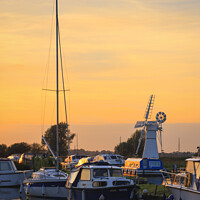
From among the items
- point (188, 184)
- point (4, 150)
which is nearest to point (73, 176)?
point (188, 184)

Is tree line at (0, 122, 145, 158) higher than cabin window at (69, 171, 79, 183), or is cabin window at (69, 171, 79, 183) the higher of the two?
tree line at (0, 122, 145, 158)

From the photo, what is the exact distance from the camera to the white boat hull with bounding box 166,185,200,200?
34.1m

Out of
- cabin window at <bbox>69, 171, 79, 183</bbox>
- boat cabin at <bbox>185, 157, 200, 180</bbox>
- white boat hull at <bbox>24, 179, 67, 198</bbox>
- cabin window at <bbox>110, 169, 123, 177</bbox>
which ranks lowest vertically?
white boat hull at <bbox>24, 179, 67, 198</bbox>

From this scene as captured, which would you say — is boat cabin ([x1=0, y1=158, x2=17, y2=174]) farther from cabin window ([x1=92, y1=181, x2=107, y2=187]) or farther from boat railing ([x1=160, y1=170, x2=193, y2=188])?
boat railing ([x1=160, y1=170, x2=193, y2=188])

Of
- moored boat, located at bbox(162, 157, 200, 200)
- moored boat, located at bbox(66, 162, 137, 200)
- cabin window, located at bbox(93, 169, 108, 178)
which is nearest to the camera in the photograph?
moored boat, located at bbox(162, 157, 200, 200)

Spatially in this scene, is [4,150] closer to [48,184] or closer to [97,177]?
[48,184]

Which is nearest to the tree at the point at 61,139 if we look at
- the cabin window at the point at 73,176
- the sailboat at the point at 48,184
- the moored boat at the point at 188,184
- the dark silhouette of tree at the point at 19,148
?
the dark silhouette of tree at the point at 19,148

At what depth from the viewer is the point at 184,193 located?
1407 inches

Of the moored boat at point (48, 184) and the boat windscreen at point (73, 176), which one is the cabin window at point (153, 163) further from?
the boat windscreen at point (73, 176)

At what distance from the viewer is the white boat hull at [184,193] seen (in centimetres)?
3412

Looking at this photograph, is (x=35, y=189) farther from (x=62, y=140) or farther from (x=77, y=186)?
(x=62, y=140)

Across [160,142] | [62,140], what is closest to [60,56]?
[160,142]

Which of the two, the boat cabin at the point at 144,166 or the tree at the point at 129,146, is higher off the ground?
the tree at the point at 129,146

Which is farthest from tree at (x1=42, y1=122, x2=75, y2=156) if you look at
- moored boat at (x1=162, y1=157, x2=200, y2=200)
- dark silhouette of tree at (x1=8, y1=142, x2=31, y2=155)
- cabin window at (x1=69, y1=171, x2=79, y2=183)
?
moored boat at (x1=162, y1=157, x2=200, y2=200)
